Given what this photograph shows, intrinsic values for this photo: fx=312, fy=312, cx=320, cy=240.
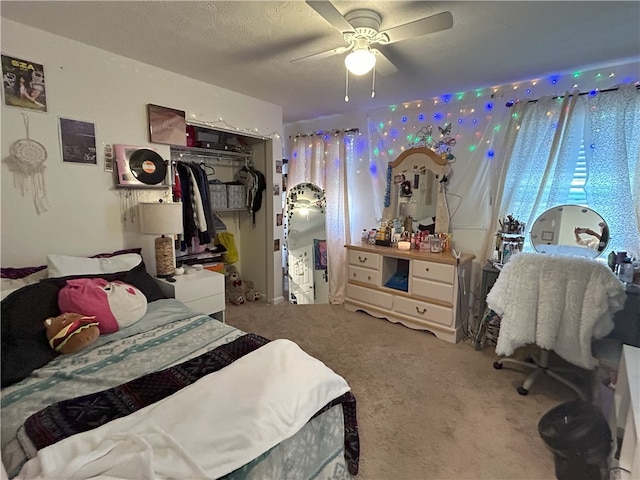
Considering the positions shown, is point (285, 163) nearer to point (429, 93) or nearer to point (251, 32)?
point (429, 93)

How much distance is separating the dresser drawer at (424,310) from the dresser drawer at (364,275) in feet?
1.10

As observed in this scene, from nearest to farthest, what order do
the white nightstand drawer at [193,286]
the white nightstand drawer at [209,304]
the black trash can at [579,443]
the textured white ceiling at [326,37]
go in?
the black trash can at [579,443] → the textured white ceiling at [326,37] → the white nightstand drawer at [193,286] → the white nightstand drawer at [209,304]

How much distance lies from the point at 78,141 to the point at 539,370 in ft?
12.3

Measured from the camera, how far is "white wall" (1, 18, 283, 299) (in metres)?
2.02

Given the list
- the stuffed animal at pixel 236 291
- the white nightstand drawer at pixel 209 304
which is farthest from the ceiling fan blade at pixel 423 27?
the stuffed animal at pixel 236 291

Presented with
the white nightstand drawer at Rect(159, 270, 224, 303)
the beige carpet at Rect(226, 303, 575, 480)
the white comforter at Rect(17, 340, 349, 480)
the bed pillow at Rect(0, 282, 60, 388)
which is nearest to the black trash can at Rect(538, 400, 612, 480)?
the beige carpet at Rect(226, 303, 575, 480)

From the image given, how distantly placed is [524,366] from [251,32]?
123 inches

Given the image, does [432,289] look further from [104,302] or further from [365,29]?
[104,302]

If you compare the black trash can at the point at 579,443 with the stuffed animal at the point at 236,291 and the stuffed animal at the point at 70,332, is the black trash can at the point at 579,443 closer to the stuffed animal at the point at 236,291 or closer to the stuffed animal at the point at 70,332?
the stuffed animal at the point at 70,332

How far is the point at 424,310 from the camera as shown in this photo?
3105 millimetres

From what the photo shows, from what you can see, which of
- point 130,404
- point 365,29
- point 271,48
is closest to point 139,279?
point 130,404

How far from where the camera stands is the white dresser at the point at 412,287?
2945mm

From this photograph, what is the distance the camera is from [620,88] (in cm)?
238

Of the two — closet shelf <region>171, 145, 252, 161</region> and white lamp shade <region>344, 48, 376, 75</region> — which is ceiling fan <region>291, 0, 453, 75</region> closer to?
white lamp shade <region>344, 48, 376, 75</region>
